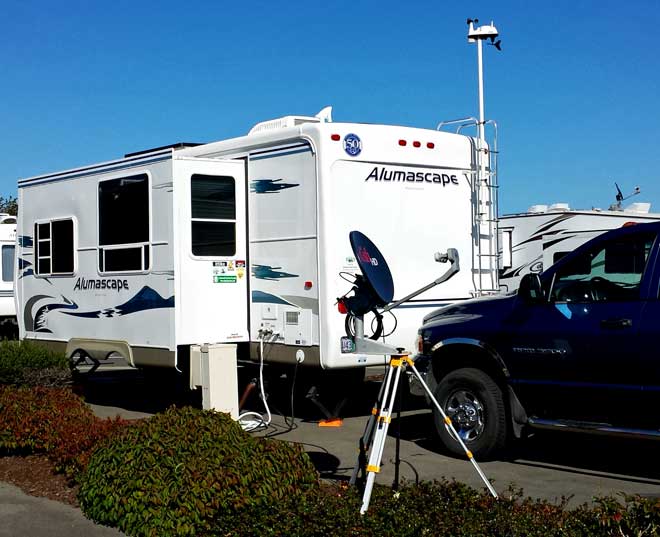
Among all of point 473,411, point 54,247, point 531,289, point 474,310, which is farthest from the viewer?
point 54,247

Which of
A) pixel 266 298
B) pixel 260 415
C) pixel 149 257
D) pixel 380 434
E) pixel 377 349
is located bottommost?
pixel 260 415

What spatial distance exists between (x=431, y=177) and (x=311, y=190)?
1.55 metres

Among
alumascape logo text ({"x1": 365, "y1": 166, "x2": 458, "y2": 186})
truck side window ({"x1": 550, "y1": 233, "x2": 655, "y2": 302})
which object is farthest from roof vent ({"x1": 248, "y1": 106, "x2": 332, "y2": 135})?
truck side window ({"x1": 550, "y1": 233, "x2": 655, "y2": 302})

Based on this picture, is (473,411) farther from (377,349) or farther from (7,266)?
(7,266)

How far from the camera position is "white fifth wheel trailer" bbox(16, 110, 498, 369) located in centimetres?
995

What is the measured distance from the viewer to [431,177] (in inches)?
421

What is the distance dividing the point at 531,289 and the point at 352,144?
2951 millimetres

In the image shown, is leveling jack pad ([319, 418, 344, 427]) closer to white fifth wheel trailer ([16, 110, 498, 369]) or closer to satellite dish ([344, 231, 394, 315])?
white fifth wheel trailer ([16, 110, 498, 369])

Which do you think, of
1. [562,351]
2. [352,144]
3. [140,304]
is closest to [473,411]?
[562,351]

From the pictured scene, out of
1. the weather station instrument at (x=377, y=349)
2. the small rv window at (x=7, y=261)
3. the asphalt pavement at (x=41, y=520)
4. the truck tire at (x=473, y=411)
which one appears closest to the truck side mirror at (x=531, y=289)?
the truck tire at (x=473, y=411)

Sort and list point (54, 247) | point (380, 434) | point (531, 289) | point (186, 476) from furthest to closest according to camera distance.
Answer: point (54, 247)
point (531, 289)
point (186, 476)
point (380, 434)

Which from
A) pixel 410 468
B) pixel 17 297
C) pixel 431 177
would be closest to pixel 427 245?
pixel 431 177

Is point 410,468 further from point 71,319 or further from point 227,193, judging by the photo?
point 71,319

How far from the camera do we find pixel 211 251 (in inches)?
416
